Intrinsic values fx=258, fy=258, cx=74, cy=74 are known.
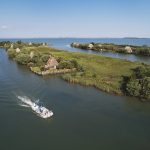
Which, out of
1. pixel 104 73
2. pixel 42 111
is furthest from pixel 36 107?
pixel 104 73

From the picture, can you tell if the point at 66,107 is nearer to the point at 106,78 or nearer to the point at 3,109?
the point at 3,109

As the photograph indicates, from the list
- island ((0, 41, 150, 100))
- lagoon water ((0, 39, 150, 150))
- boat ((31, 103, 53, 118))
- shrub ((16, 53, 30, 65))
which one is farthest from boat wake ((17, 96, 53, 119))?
shrub ((16, 53, 30, 65))

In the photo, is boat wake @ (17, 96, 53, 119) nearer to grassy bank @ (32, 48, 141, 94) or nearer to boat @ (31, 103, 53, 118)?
boat @ (31, 103, 53, 118)

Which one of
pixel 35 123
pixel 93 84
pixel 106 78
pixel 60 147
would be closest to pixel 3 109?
pixel 35 123

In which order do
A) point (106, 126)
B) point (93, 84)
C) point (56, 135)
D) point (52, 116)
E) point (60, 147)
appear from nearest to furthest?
point (60, 147)
point (56, 135)
point (106, 126)
point (52, 116)
point (93, 84)

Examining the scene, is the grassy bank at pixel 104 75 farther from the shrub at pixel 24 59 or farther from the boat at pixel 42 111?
the shrub at pixel 24 59
